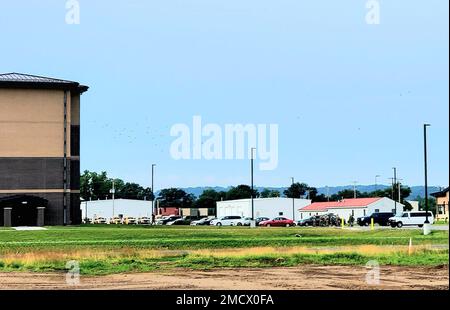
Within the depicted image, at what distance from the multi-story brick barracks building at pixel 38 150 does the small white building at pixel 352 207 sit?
86.7 feet

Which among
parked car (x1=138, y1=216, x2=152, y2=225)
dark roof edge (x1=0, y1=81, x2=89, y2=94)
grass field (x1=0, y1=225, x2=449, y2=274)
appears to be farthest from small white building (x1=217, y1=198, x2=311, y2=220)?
grass field (x1=0, y1=225, x2=449, y2=274)

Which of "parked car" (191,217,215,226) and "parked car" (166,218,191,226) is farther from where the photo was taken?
"parked car" (166,218,191,226)

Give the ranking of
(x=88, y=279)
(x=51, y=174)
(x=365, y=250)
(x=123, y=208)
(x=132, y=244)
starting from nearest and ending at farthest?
(x=88, y=279) < (x=365, y=250) < (x=132, y=244) < (x=51, y=174) < (x=123, y=208)

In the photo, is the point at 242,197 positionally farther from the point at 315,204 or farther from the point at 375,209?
the point at 375,209

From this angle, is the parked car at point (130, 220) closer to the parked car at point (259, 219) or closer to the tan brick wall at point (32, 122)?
the parked car at point (259, 219)

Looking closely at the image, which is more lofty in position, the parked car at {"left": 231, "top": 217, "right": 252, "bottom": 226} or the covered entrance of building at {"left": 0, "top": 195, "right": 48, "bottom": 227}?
the covered entrance of building at {"left": 0, "top": 195, "right": 48, "bottom": 227}

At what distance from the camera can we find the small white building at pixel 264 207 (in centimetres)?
7200

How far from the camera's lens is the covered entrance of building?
73.4 metres

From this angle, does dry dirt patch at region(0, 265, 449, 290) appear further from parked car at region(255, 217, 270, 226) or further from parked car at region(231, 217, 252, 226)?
parked car at region(255, 217, 270, 226)

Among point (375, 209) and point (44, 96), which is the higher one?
point (44, 96)

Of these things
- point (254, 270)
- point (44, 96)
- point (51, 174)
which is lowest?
point (254, 270)

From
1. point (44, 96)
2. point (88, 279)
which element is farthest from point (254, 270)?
point (44, 96)
